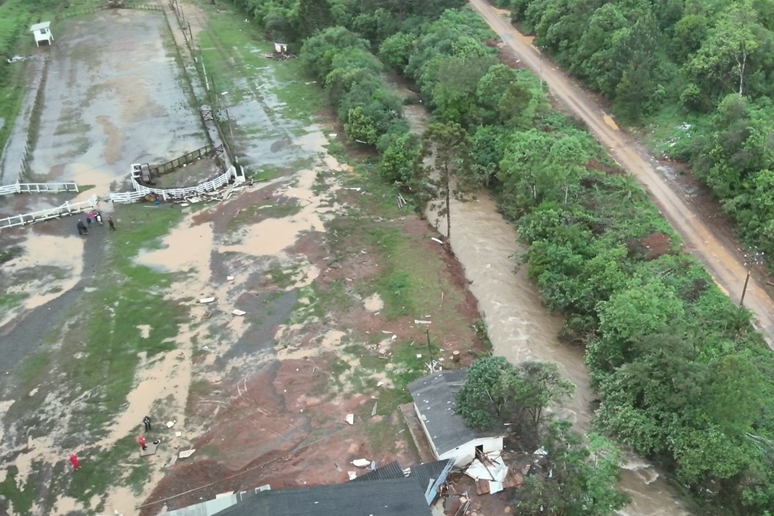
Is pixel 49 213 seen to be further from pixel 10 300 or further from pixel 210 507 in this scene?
pixel 210 507

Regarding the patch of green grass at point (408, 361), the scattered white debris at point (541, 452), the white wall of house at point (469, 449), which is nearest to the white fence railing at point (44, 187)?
the patch of green grass at point (408, 361)

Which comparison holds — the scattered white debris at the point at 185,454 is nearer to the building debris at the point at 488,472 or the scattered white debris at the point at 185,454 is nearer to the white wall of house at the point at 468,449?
the white wall of house at the point at 468,449

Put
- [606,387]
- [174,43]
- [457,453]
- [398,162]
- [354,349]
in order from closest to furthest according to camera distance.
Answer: [457,453], [606,387], [354,349], [398,162], [174,43]

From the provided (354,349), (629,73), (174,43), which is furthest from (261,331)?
(174,43)

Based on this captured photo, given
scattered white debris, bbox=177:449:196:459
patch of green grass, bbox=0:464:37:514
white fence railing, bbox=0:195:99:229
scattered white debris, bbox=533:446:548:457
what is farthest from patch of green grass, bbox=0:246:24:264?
scattered white debris, bbox=533:446:548:457

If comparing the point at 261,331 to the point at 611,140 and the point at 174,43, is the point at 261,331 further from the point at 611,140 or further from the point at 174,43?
the point at 174,43

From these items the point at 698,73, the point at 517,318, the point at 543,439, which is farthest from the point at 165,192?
the point at 698,73

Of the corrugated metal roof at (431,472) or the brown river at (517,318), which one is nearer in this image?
the corrugated metal roof at (431,472)

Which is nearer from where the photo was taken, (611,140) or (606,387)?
(606,387)
